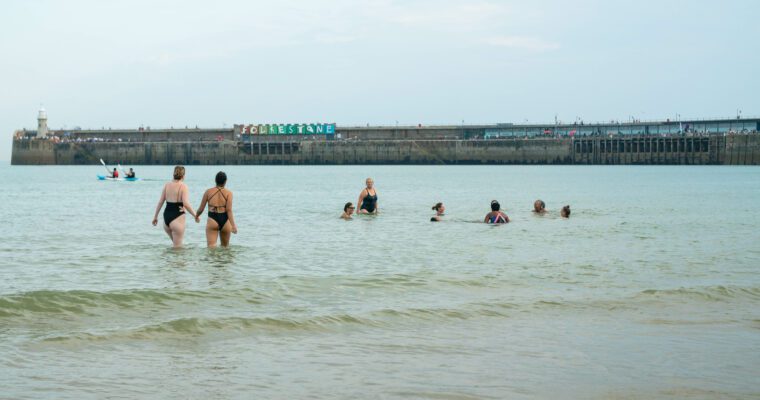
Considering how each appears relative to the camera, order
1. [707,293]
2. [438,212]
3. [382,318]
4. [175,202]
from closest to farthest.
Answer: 1. [382,318]
2. [707,293]
3. [175,202]
4. [438,212]

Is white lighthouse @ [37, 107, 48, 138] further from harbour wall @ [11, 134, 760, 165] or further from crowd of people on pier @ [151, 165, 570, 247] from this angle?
crowd of people on pier @ [151, 165, 570, 247]

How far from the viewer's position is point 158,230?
26.8 metres

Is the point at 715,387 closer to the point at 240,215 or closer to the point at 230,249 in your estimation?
the point at 230,249

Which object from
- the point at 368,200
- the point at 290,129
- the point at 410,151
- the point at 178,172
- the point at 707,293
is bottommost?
the point at 707,293

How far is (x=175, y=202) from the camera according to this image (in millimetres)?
16406

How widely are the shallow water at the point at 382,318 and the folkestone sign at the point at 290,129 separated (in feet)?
468

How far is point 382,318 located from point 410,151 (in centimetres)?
14297

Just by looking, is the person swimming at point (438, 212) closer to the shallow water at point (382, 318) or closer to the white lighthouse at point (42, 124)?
the shallow water at point (382, 318)

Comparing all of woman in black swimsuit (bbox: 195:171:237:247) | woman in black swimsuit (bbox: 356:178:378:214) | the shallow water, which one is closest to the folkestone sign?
woman in black swimsuit (bbox: 356:178:378:214)

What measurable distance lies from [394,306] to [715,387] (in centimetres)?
505

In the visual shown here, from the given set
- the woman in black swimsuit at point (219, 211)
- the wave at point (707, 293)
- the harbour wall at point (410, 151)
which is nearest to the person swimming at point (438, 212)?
the woman in black swimsuit at point (219, 211)

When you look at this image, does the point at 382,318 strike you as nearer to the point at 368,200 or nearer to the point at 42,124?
the point at 368,200

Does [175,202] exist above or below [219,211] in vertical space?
above

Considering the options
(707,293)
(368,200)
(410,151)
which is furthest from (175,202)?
(410,151)
